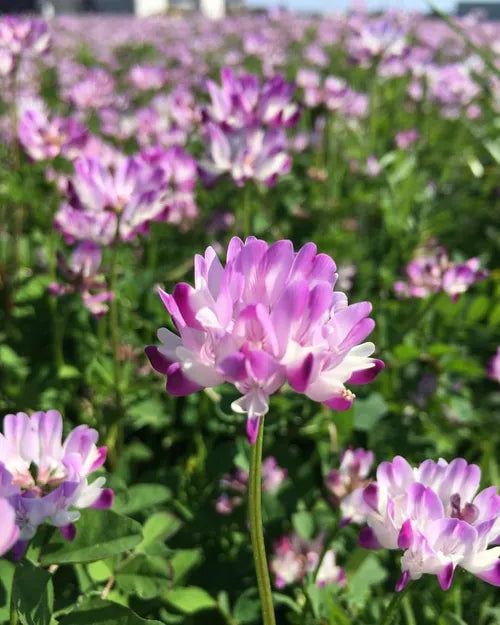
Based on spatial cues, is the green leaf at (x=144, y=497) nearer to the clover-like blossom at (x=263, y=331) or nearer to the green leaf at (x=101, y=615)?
the green leaf at (x=101, y=615)

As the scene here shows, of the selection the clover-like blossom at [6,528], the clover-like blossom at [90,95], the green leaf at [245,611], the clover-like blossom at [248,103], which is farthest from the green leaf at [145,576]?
the clover-like blossom at [90,95]

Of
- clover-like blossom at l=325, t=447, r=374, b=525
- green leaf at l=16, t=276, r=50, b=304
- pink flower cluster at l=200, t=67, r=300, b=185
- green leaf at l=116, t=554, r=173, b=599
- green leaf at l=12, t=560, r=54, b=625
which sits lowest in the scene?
green leaf at l=16, t=276, r=50, b=304

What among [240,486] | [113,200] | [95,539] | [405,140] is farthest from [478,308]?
[405,140]

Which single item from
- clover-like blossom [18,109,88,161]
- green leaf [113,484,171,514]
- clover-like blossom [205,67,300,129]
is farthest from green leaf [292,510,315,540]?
clover-like blossom [18,109,88,161]

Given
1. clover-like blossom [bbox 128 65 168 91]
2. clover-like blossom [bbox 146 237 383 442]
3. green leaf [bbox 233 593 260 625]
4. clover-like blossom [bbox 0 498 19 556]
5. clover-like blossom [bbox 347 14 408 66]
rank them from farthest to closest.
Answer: clover-like blossom [bbox 128 65 168 91] < clover-like blossom [bbox 347 14 408 66] < green leaf [bbox 233 593 260 625] < clover-like blossom [bbox 146 237 383 442] < clover-like blossom [bbox 0 498 19 556]

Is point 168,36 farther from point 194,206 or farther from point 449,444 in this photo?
point 449,444

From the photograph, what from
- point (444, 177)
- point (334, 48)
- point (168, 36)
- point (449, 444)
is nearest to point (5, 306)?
point (449, 444)

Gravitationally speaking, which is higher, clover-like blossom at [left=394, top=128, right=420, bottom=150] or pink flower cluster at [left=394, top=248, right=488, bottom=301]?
pink flower cluster at [left=394, top=248, right=488, bottom=301]

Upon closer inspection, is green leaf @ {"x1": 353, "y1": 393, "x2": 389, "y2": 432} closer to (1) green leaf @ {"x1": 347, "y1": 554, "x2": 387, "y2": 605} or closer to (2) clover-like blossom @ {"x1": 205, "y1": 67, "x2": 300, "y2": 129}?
(1) green leaf @ {"x1": 347, "y1": 554, "x2": 387, "y2": 605}
